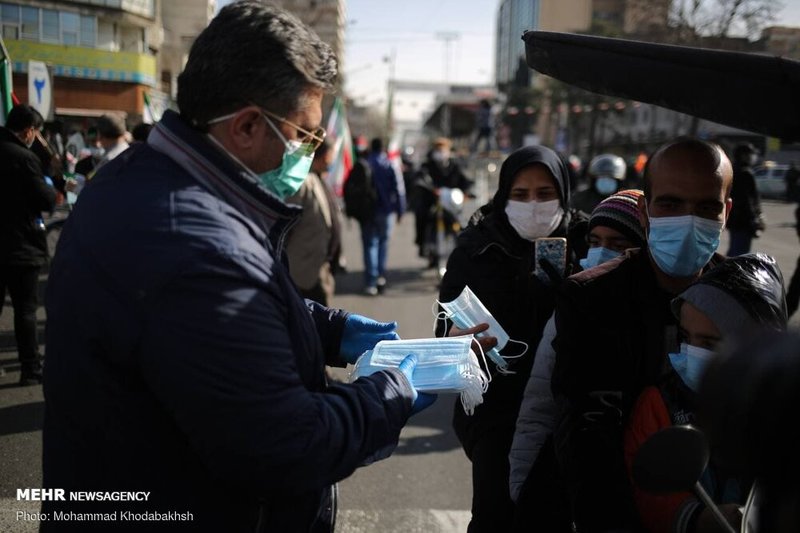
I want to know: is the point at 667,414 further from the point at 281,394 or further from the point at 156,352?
the point at 156,352

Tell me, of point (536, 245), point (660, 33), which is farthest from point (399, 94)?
point (536, 245)

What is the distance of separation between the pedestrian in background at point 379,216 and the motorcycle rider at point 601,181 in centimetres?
292

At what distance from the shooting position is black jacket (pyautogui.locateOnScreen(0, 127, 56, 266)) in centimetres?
519

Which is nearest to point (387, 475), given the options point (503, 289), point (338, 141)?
point (503, 289)

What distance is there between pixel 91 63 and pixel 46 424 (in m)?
42.6

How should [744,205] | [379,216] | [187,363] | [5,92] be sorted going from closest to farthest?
[187,363], [5,92], [744,205], [379,216]

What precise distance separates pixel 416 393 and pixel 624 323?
2.33 ft

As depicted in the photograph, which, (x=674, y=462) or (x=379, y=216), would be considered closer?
(x=674, y=462)

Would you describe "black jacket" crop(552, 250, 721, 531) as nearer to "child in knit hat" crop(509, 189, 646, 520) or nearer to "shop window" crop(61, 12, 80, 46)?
"child in knit hat" crop(509, 189, 646, 520)

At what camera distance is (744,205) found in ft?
29.9

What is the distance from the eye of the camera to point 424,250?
12.4 m

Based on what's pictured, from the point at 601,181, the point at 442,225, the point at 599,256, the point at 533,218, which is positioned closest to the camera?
the point at 599,256

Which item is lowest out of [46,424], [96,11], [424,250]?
[424,250]

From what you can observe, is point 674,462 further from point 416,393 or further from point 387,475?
point 387,475
